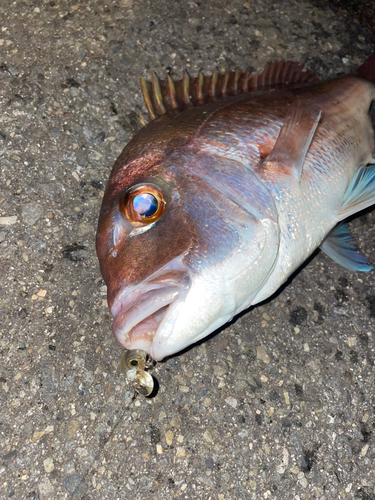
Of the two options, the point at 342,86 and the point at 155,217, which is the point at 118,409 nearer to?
the point at 155,217

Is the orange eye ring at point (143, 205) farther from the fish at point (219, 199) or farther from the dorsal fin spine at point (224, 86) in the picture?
the dorsal fin spine at point (224, 86)

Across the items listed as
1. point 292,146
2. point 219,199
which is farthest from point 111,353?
point 292,146

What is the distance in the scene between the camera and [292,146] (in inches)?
A: 76.6

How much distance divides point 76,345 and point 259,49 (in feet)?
8.16

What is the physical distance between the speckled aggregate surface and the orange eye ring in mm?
710

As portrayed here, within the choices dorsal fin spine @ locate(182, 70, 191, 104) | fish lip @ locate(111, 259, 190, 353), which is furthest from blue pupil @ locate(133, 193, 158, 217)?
dorsal fin spine @ locate(182, 70, 191, 104)

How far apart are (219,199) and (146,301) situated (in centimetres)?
54

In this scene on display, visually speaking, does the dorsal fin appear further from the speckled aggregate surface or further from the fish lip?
the fish lip

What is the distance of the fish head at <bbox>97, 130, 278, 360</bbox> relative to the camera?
1.57 m

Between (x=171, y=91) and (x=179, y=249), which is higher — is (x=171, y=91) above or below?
above

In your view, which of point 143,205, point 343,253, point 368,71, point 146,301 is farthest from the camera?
point 368,71

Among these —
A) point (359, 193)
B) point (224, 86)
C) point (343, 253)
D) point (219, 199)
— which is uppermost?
point (224, 86)

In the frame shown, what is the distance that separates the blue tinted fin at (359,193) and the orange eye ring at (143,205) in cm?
100

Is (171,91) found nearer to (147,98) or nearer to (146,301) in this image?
(147,98)
